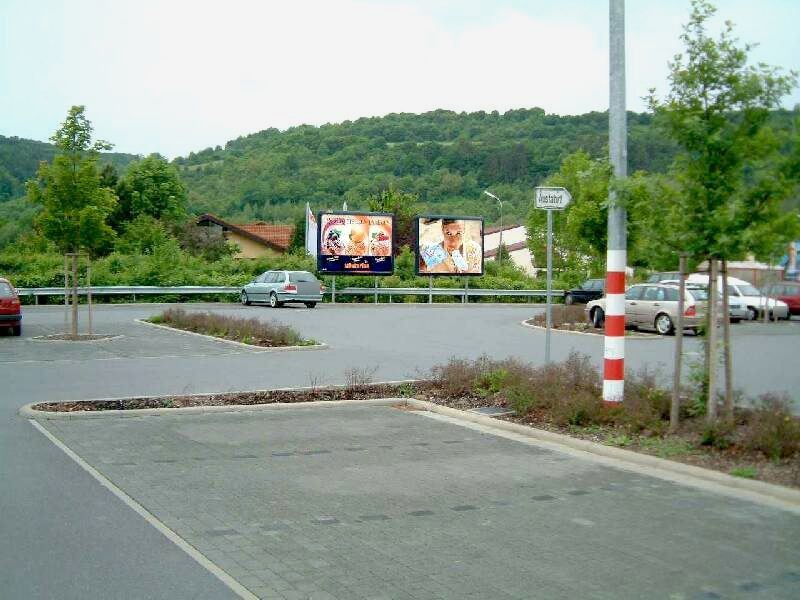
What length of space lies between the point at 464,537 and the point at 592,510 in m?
1.34

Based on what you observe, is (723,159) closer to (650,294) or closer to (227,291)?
(650,294)

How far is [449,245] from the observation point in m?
45.4

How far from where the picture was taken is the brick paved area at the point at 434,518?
5.61 m

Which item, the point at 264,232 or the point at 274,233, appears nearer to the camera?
the point at 274,233

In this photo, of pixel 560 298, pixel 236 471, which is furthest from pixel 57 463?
pixel 560 298

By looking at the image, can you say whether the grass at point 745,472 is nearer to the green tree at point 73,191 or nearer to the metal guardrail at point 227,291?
the green tree at point 73,191

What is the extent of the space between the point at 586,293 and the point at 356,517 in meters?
33.5

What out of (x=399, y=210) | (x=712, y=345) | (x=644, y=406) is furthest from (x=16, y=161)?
(x=712, y=345)

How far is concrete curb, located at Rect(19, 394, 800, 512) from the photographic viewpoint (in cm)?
784

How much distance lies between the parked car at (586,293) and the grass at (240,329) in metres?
18.5

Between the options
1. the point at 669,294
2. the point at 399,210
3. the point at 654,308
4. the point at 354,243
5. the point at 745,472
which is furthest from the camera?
the point at 399,210

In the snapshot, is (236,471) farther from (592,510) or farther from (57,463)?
(592,510)

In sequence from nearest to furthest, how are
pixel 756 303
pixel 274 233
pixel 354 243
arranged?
1. pixel 756 303
2. pixel 354 243
3. pixel 274 233

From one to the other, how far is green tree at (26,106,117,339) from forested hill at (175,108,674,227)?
6825 cm
